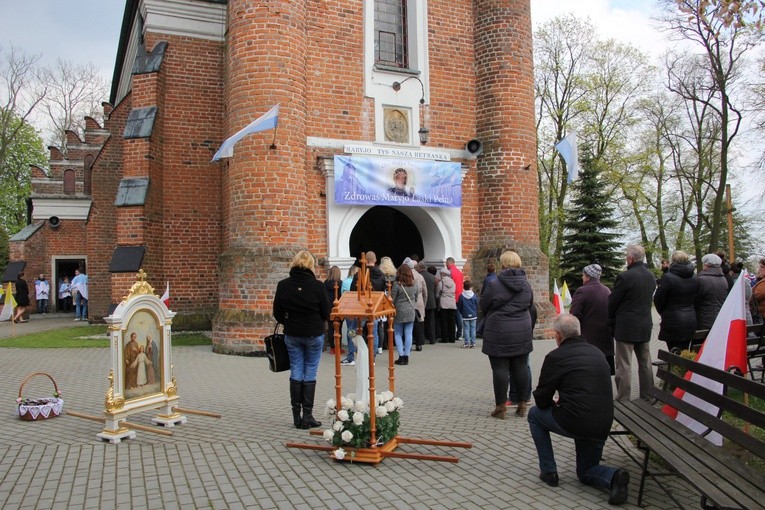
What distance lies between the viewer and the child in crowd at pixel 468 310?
506 inches

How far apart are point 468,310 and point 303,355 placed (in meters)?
7.16

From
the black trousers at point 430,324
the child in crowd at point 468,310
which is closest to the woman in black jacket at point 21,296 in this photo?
the black trousers at point 430,324

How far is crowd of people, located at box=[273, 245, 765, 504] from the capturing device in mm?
4492

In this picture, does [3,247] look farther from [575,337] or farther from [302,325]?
[575,337]

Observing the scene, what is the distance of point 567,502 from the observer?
4402mm

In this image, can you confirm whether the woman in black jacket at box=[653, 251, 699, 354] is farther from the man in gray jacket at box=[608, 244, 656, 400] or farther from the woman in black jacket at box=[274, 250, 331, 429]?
the woman in black jacket at box=[274, 250, 331, 429]

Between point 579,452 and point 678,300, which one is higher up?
point 678,300

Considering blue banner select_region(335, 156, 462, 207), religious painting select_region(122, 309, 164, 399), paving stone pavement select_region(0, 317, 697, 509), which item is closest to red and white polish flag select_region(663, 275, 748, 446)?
paving stone pavement select_region(0, 317, 697, 509)

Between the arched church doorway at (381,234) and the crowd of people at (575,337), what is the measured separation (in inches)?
345

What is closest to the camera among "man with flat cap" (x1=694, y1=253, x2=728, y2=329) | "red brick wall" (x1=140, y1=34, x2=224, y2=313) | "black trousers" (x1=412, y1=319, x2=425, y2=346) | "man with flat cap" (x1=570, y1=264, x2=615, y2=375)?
"man with flat cap" (x1=570, y1=264, x2=615, y2=375)

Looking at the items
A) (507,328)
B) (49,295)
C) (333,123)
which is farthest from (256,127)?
(49,295)

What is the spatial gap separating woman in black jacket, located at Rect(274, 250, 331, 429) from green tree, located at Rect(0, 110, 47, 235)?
3824 cm

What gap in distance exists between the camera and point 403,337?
10812 mm

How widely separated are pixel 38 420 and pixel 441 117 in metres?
10.3
